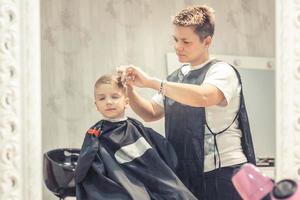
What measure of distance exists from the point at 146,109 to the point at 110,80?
0.15 metres

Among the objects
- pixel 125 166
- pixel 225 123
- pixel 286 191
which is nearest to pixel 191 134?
pixel 225 123

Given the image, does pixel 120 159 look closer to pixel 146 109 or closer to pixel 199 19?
pixel 146 109

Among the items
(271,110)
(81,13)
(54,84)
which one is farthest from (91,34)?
(271,110)

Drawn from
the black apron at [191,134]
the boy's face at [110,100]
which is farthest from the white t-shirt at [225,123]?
the boy's face at [110,100]

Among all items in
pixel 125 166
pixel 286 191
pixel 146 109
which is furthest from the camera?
pixel 146 109

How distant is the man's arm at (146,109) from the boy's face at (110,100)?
0.17 ft

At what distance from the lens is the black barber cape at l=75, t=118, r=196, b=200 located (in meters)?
→ 1.20

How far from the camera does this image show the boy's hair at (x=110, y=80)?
1.30 meters

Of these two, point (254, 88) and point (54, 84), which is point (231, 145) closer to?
point (254, 88)

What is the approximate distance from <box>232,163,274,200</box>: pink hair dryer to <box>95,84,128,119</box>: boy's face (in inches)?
17.8

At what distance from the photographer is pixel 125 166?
1254 mm

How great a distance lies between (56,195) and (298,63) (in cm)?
78

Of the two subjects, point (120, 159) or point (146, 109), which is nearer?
point (120, 159)

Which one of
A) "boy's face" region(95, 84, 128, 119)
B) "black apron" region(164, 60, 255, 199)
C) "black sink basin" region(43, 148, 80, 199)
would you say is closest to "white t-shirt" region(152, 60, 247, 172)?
"black apron" region(164, 60, 255, 199)
